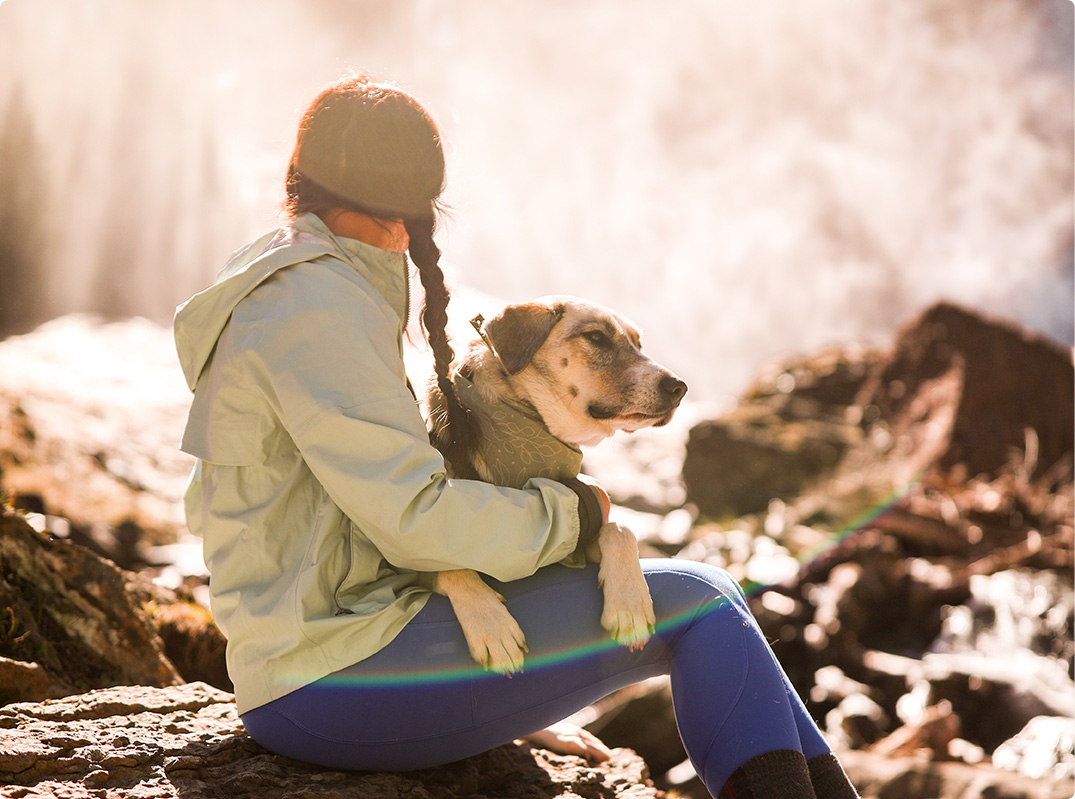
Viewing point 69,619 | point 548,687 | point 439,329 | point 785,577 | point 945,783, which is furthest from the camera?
point 785,577

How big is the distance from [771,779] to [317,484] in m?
1.60

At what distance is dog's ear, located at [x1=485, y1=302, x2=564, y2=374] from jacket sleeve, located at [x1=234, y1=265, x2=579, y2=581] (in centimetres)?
109

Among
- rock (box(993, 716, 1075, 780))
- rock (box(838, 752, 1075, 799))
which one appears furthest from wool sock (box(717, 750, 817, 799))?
rock (box(993, 716, 1075, 780))

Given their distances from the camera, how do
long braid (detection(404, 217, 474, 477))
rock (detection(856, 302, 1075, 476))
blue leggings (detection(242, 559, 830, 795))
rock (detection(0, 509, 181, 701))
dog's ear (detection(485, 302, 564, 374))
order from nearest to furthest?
blue leggings (detection(242, 559, 830, 795)) → long braid (detection(404, 217, 474, 477)) → dog's ear (detection(485, 302, 564, 374)) → rock (detection(0, 509, 181, 701)) → rock (detection(856, 302, 1075, 476))

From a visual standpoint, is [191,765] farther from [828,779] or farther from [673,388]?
[673,388]

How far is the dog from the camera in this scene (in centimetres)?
259

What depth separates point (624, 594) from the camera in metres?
2.66

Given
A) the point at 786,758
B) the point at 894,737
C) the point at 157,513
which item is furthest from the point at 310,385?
the point at 157,513

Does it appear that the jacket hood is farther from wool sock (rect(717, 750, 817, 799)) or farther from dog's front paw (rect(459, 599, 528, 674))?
wool sock (rect(717, 750, 817, 799))

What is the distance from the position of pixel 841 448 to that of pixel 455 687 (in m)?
25.2

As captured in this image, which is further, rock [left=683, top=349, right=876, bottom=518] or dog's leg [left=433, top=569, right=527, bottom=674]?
rock [left=683, top=349, right=876, bottom=518]

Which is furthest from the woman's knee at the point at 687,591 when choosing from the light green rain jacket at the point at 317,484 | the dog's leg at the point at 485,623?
the dog's leg at the point at 485,623

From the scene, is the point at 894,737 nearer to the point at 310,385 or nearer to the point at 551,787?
the point at 551,787

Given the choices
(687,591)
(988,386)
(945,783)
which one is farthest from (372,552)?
(988,386)
